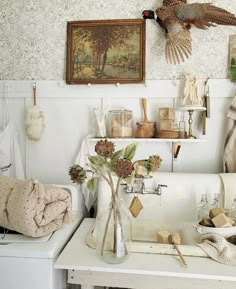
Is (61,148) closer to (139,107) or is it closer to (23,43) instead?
(139,107)

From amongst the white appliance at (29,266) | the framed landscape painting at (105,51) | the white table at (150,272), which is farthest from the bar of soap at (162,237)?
the framed landscape painting at (105,51)

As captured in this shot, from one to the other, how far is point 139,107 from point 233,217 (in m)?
0.80

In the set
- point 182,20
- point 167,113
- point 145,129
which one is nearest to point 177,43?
point 182,20

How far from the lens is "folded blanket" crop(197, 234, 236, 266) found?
4.00 ft

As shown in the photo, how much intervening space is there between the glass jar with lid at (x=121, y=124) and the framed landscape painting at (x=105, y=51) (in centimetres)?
19

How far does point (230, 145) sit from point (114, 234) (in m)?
0.88

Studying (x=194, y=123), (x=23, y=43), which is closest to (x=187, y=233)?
(x=194, y=123)

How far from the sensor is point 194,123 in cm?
183

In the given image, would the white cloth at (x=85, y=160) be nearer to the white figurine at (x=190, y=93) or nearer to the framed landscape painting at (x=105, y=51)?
the framed landscape painting at (x=105, y=51)

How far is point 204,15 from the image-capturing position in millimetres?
1656

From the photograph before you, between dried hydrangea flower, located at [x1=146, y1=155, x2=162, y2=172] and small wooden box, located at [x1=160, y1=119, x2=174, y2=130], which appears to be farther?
small wooden box, located at [x1=160, y1=119, x2=174, y2=130]

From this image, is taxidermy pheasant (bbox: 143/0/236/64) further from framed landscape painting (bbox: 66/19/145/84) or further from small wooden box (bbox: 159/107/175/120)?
small wooden box (bbox: 159/107/175/120)

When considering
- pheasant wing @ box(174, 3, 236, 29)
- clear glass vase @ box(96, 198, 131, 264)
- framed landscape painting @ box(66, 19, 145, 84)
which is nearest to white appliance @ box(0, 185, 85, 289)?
clear glass vase @ box(96, 198, 131, 264)

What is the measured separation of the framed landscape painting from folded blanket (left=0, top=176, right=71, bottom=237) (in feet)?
2.45
